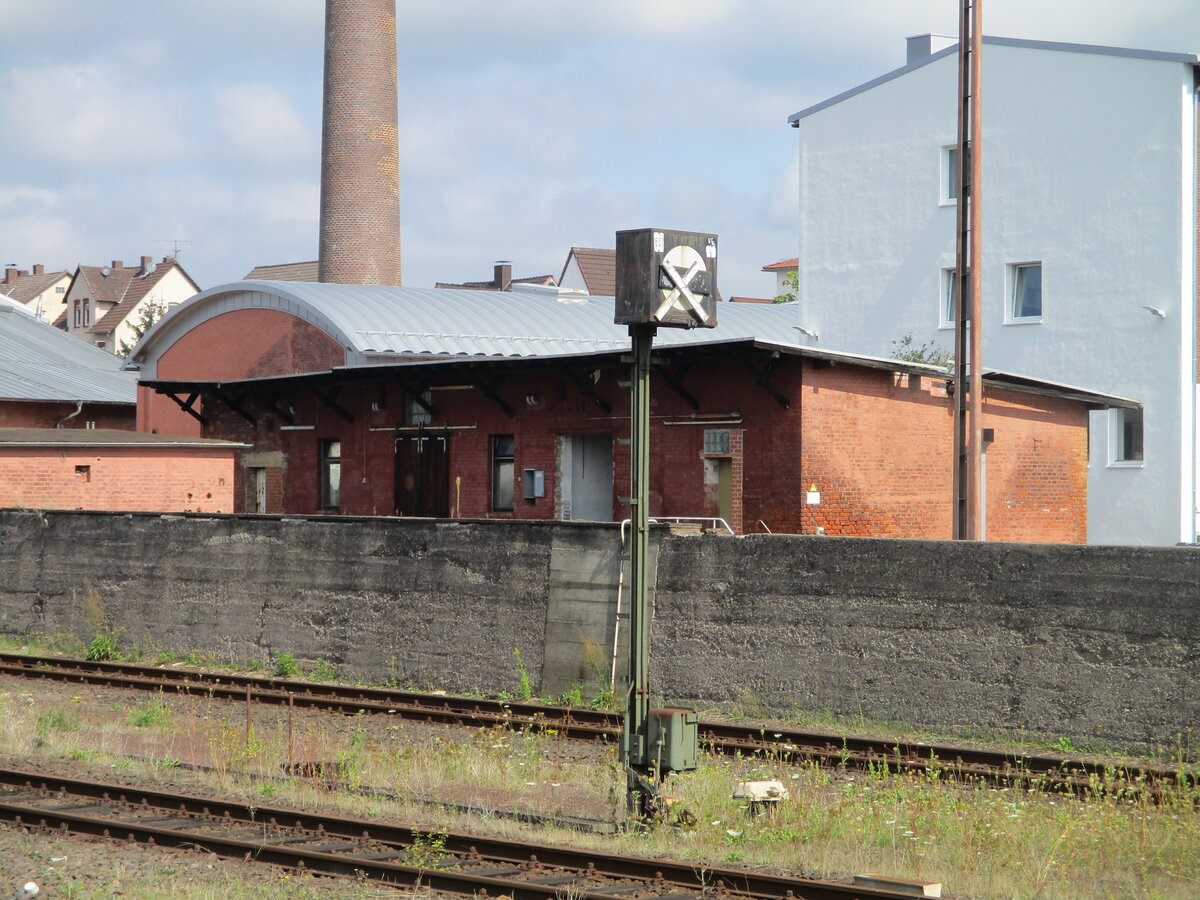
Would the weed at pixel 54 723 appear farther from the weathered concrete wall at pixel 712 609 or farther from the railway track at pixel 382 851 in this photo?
the weathered concrete wall at pixel 712 609

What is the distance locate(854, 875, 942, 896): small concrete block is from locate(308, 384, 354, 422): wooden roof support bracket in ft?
67.9

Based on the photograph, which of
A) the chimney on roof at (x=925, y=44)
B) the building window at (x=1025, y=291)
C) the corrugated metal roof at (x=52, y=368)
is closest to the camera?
the building window at (x=1025, y=291)

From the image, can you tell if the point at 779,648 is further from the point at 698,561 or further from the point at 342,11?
the point at 342,11

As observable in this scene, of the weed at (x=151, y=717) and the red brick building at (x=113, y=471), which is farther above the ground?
the red brick building at (x=113, y=471)

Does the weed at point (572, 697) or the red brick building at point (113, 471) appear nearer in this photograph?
the weed at point (572, 697)

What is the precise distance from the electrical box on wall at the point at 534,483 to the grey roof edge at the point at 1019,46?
1321cm

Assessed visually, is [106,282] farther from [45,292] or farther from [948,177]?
[948,177]

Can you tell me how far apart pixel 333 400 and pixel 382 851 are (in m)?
19.6

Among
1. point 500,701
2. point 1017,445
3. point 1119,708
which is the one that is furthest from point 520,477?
point 1119,708

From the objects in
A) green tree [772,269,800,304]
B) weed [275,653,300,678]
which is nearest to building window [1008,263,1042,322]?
weed [275,653,300,678]

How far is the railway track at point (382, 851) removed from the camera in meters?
7.02

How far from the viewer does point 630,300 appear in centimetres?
811

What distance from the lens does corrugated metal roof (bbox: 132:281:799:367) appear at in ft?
99.7

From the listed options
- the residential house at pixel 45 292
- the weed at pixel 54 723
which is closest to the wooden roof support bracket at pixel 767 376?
the weed at pixel 54 723
